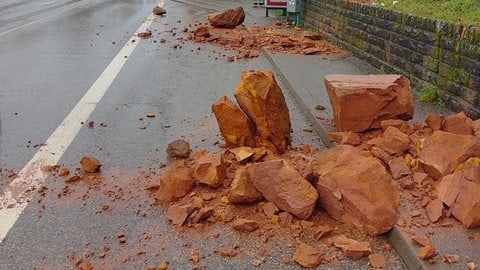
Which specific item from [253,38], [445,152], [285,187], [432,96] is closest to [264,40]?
[253,38]

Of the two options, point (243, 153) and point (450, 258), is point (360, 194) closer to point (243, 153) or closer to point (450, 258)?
point (450, 258)

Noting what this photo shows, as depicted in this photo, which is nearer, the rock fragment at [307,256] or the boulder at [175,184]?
the rock fragment at [307,256]

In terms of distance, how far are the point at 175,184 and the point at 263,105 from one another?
131 centimetres

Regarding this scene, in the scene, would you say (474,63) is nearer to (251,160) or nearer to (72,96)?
(251,160)

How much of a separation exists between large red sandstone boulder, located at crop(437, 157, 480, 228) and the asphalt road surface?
606 mm

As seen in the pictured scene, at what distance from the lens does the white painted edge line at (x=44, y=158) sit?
4.02 metres

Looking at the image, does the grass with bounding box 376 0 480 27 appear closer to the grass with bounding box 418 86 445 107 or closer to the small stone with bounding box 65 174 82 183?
the grass with bounding box 418 86 445 107

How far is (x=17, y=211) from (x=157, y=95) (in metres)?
3.73

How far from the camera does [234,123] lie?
5004 mm

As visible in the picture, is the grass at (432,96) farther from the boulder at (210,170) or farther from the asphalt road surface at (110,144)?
the boulder at (210,170)

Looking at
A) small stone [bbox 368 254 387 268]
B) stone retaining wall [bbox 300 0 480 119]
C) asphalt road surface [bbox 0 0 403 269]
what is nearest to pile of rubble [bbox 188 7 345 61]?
asphalt road surface [bbox 0 0 403 269]

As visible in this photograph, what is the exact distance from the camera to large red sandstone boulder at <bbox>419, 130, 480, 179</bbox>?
400 cm

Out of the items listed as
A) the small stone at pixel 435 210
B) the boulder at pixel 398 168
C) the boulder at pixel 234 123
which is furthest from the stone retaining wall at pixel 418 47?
the boulder at pixel 234 123

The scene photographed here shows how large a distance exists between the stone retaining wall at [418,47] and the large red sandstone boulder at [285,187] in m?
2.85
